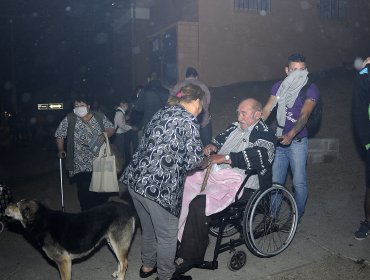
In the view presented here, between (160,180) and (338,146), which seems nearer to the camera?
(160,180)

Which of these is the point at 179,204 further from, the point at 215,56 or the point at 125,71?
the point at 125,71

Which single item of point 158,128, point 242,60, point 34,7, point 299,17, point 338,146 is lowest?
point 338,146

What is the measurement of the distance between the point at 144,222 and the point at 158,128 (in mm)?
1018

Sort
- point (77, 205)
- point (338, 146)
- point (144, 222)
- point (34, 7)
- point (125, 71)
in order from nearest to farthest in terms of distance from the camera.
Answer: point (144, 222) → point (77, 205) → point (338, 146) → point (125, 71) → point (34, 7)

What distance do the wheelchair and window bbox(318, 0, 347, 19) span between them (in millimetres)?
12585

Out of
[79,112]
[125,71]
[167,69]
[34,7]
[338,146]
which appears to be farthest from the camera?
[34,7]

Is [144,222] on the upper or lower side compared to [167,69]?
lower

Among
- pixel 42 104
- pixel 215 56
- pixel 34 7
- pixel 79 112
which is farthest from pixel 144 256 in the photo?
pixel 34 7

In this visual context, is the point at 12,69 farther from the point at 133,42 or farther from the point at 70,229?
the point at 70,229

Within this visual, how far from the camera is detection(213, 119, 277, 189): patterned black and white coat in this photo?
3648 millimetres

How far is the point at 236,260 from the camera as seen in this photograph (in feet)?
12.7

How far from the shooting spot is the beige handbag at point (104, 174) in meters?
4.75

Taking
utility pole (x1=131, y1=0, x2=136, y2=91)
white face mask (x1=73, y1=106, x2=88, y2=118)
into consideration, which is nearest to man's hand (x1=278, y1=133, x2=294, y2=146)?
white face mask (x1=73, y1=106, x2=88, y2=118)

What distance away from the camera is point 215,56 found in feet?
46.0
